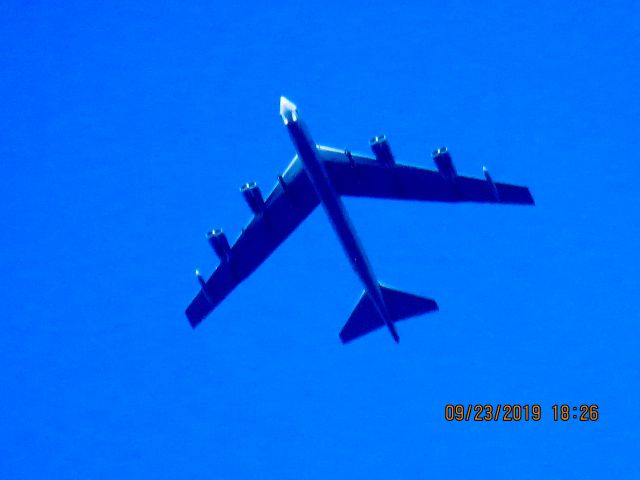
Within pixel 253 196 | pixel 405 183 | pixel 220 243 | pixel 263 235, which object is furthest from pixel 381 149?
pixel 220 243

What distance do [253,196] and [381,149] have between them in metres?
5.86

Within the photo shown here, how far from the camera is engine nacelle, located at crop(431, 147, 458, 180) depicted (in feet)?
88.0

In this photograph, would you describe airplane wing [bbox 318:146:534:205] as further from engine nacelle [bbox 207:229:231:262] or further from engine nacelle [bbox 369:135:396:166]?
engine nacelle [bbox 207:229:231:262]

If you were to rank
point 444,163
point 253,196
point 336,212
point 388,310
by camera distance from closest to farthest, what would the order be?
point 336,212, point 444,163, point 253,196, point 388,310

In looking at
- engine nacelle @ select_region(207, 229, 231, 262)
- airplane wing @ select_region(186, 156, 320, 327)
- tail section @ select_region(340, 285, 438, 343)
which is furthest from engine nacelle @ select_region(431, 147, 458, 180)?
engine nacelle @ select_region(207, 229, 231, 262)

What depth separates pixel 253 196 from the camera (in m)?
28.7

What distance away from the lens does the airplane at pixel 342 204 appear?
2708 cm

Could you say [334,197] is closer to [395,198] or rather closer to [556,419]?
[395,198]

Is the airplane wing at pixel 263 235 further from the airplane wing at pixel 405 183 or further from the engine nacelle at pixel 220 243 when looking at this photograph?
the airplane wing at pixel 405 183

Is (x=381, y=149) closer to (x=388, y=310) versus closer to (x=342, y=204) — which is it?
(x=342, y=204)

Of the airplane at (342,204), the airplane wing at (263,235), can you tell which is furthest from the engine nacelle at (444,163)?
the airplane wing at (263,235)

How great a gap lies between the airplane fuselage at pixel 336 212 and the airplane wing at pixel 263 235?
2.76 m

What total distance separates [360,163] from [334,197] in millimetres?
2943

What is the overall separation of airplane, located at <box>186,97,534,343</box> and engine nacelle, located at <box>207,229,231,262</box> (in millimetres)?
44
